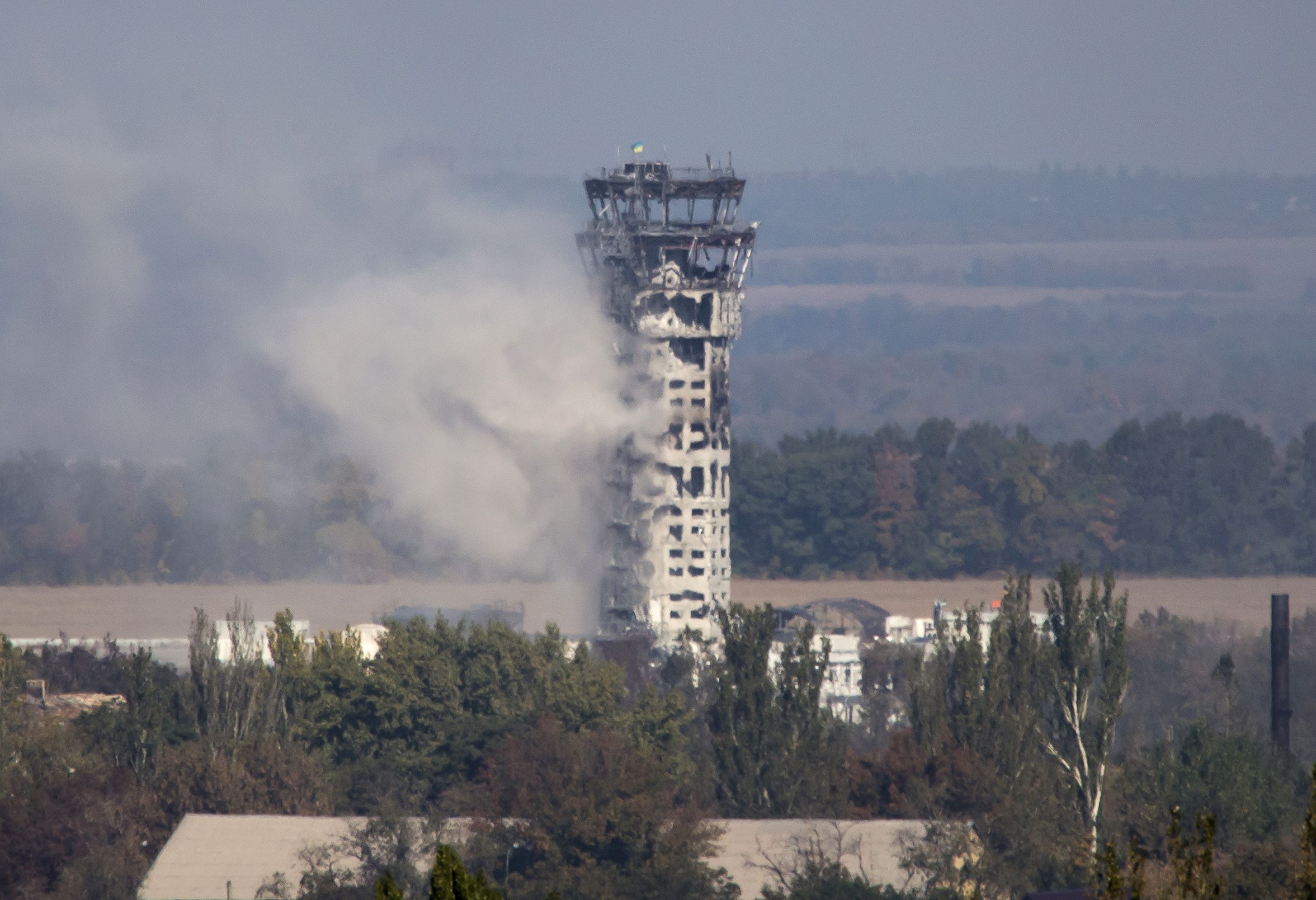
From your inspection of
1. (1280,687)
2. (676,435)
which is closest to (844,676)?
(676,435)

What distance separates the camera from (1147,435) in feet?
526

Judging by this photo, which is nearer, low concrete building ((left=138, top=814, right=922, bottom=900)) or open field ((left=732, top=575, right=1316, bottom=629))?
low concrete building ((left=138, top=814, right=922, bottom=900))

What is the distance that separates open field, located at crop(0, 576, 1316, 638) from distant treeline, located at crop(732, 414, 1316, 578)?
2881 mm

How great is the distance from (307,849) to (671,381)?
42.2m

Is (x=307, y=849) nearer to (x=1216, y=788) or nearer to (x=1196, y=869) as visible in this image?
(x=1216, y=788)

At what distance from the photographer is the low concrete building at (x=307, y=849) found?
58188 millimetres

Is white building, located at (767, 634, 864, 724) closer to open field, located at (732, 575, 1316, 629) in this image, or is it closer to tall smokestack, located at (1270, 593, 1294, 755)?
tall smokestack, located at (1270, 593, 1294, 755)

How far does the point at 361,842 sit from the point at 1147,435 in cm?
10727

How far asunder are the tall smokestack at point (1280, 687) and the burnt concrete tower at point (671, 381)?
77.2 feet

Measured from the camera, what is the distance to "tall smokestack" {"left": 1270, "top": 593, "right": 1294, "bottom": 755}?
77375mm

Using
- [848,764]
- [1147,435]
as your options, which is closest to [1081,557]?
[1147,435]

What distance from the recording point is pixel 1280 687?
7925cm

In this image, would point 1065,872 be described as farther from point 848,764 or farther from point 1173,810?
point 1173,810

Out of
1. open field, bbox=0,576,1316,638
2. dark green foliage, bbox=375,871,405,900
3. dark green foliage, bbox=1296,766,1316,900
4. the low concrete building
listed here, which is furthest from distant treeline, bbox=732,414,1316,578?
dark green foliage, bbox=375,871,405,900
